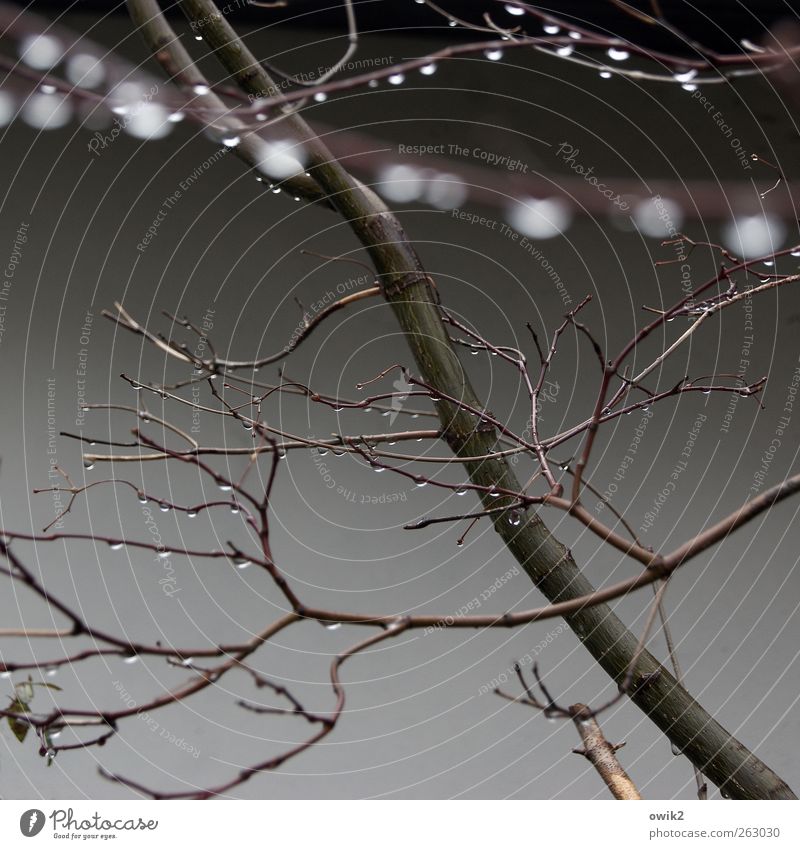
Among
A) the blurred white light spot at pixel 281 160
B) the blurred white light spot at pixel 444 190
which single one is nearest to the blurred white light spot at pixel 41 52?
the blurred white light spot at pixel 281 160

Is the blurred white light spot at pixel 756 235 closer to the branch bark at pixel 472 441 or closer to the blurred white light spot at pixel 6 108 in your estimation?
the branch bark at pixel 472 441

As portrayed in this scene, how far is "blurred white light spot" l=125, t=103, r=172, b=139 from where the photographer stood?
0.61 meters

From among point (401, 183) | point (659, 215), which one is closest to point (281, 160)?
point (401, 183)

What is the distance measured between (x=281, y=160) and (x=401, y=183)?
10 cm

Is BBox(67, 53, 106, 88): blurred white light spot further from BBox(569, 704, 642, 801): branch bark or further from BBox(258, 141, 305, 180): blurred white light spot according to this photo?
BBox(569, 704, 642, 801): branch bark

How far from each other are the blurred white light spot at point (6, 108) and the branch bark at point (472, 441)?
13 centimetres

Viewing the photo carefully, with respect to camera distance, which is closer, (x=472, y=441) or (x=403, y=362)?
(x=472, y=441)

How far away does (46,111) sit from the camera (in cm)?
65

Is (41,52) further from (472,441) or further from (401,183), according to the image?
(472,441)

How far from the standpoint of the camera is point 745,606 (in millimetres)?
753

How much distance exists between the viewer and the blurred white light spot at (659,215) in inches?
25.2

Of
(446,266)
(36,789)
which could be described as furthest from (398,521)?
(36,789)

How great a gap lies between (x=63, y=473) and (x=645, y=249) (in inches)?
20.5

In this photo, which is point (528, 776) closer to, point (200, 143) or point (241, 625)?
point (241, 625)
